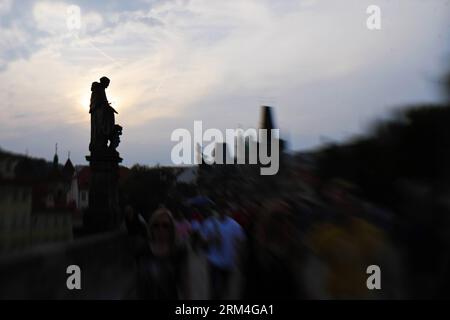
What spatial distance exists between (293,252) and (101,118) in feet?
16.8

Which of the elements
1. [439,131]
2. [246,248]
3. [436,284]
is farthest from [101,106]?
[436,284]

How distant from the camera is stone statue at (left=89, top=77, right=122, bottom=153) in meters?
9.71

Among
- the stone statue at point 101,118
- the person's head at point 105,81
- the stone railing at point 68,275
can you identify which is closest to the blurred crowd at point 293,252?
the stone railing at point 68,275

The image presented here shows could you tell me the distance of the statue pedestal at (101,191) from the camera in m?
10.0

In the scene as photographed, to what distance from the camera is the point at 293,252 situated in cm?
577

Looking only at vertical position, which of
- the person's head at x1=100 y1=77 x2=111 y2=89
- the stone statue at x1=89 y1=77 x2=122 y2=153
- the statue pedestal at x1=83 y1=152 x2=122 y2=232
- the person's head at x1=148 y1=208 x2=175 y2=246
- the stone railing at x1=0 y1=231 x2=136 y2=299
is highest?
the person's head at x1=100 y1=77 x2=111 y2=89

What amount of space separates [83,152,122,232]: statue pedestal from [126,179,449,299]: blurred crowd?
8.78 ft

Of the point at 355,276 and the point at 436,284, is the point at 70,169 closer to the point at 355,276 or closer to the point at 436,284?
the point at 355,276

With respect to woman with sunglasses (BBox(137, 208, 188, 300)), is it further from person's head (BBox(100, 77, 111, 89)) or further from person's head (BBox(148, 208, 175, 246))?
person's head (BBox(100, 77, 111, 89))

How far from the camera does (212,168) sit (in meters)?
14.2

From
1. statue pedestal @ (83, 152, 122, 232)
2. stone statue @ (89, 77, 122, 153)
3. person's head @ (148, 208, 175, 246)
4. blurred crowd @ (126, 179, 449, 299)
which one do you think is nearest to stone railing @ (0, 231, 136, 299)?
blurred crowd @ (126, 179, 449, 299)

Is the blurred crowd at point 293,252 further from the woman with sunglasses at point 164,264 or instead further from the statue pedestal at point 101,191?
the statue pedestal at point 101,191

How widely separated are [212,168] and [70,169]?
6073 millimetres

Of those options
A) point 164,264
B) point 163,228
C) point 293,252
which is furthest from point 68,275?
point 293,252
